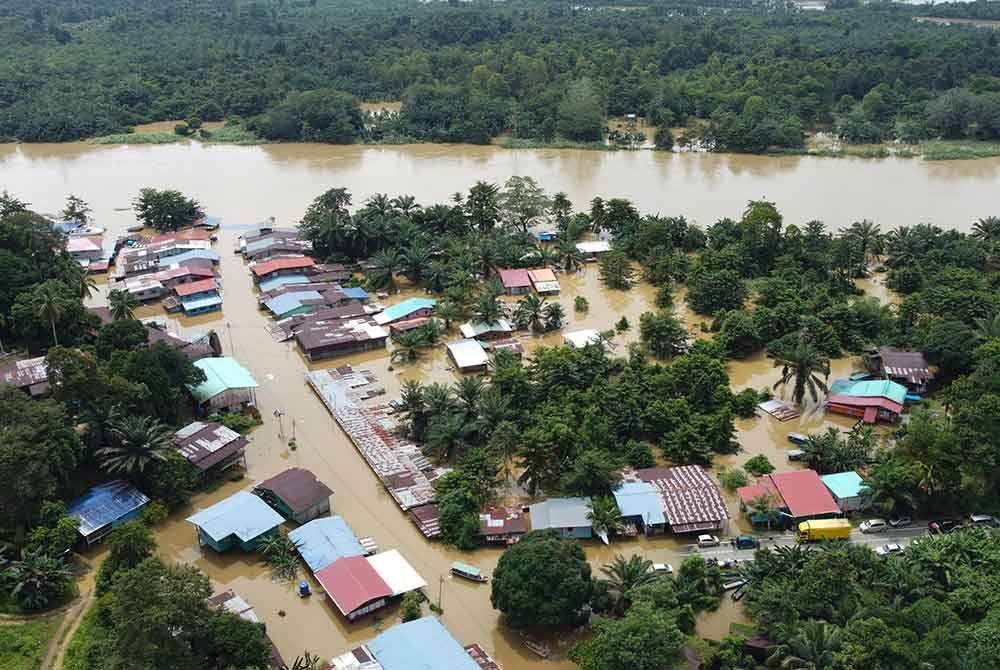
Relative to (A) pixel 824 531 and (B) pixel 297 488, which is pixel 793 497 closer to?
(A) pixel 824 531

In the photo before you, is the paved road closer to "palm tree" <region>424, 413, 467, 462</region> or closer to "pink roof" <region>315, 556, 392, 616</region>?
"palm tree" <region>424, 413, 467, 462</region>

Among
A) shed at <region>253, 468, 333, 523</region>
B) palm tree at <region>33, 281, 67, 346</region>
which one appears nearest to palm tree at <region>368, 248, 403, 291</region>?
palm tree at <region>33, 281, 67, 346</region>

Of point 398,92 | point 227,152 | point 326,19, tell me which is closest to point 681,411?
point 227,152

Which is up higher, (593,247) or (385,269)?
(385,269)

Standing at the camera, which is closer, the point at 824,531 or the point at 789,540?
the point at 824,531

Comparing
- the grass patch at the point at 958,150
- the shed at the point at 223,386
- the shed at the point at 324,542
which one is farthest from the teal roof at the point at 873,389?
the grass patch at the point at 958,150

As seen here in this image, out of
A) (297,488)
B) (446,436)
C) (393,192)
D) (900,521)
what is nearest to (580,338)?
(446,436)

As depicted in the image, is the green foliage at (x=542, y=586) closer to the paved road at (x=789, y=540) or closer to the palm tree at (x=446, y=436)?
the paved road at (x=789, y=540)
